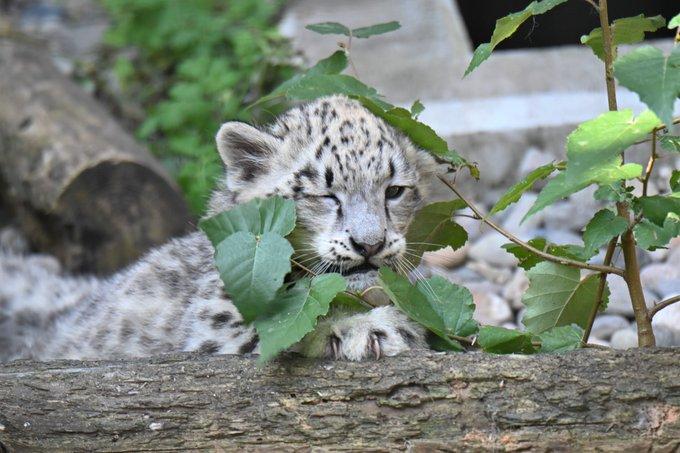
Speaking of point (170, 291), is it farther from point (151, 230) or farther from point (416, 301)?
point (151, 230)

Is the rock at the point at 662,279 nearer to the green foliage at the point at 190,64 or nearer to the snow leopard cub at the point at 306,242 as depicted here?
the snow leopard cub at the point at 306,242

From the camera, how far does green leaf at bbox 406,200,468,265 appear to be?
4.32m

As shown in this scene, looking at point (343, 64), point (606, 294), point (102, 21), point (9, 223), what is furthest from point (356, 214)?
point (102, 21)

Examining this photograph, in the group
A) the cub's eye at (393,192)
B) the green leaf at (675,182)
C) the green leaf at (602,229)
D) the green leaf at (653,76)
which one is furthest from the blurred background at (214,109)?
the green leaf at (653,76)

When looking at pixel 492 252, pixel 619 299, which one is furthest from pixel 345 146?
pixel 492 252

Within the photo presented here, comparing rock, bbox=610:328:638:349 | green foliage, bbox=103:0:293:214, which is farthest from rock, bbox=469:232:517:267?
green foliage, bbox=103:0:293:214

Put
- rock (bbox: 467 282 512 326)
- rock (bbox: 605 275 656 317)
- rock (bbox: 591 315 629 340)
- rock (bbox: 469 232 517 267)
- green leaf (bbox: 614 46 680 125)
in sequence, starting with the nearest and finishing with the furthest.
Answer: green leaf (bbox: 614 46 680 125)
rock (bbox: 591 315 629 340)
rock (bbox: 605 275 656 317)
rock (bbox: 467 282 512 326)
rock (bbox: 469 232 517 267)

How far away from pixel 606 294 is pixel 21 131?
16.6ft

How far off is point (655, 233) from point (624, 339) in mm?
2107

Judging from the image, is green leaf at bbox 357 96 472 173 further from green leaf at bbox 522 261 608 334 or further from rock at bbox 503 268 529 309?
rock at bbox 503 268 529 309

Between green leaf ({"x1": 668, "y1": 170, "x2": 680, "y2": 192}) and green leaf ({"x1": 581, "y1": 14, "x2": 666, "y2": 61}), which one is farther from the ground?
green leaf ({"x1": 581, "y1": 14, "x2": 666, "y2": 61})

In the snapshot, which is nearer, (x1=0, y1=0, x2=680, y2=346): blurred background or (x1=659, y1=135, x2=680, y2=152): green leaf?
(x1=659, y1=135, x2=680, y2=152): green leaf

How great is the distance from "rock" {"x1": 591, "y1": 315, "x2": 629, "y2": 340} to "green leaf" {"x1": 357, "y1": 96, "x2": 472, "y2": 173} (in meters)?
1.95

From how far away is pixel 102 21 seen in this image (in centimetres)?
1158
